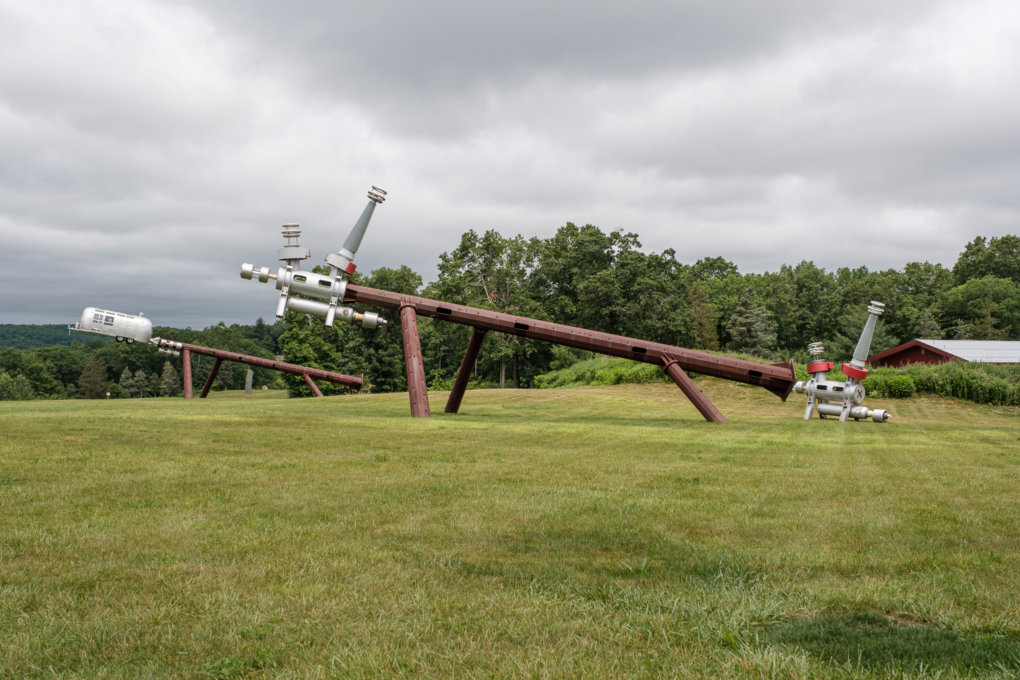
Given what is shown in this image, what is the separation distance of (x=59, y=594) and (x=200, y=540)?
4.29 feet

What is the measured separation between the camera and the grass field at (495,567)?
3402mm

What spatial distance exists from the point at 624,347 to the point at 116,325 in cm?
2844

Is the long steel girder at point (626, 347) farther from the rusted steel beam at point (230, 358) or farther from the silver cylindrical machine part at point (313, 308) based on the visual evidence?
the rusted steel beam at point (230, 358)

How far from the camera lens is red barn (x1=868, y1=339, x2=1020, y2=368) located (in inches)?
1679

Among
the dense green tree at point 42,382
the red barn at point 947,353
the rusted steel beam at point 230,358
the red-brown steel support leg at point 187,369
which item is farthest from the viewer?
the dense green tree at point 42,382

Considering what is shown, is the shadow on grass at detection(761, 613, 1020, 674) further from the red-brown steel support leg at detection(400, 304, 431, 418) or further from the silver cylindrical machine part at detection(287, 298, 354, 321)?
the silver cylindrical machine part at detection(287, 298, 354, 321)

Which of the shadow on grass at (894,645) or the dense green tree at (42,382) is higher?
the shadow on grass at (894,645)

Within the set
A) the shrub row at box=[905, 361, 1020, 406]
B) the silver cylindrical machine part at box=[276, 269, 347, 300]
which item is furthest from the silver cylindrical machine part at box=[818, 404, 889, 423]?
the silver cylindrical machine part at box=[276, 269, 347, 300]

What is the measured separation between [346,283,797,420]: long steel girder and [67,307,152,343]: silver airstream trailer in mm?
21879

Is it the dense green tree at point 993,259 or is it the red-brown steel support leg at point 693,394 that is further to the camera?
the dense green tree at point 993,259

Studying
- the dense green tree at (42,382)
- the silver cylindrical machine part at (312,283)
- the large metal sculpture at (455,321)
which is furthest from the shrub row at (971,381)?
the dense green tree at (42,382)

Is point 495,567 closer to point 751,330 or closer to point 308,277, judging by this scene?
point 308,277

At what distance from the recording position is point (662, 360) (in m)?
21.3

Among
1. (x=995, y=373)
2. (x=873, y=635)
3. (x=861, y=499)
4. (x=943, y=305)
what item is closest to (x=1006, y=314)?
(x=943, y=305)
